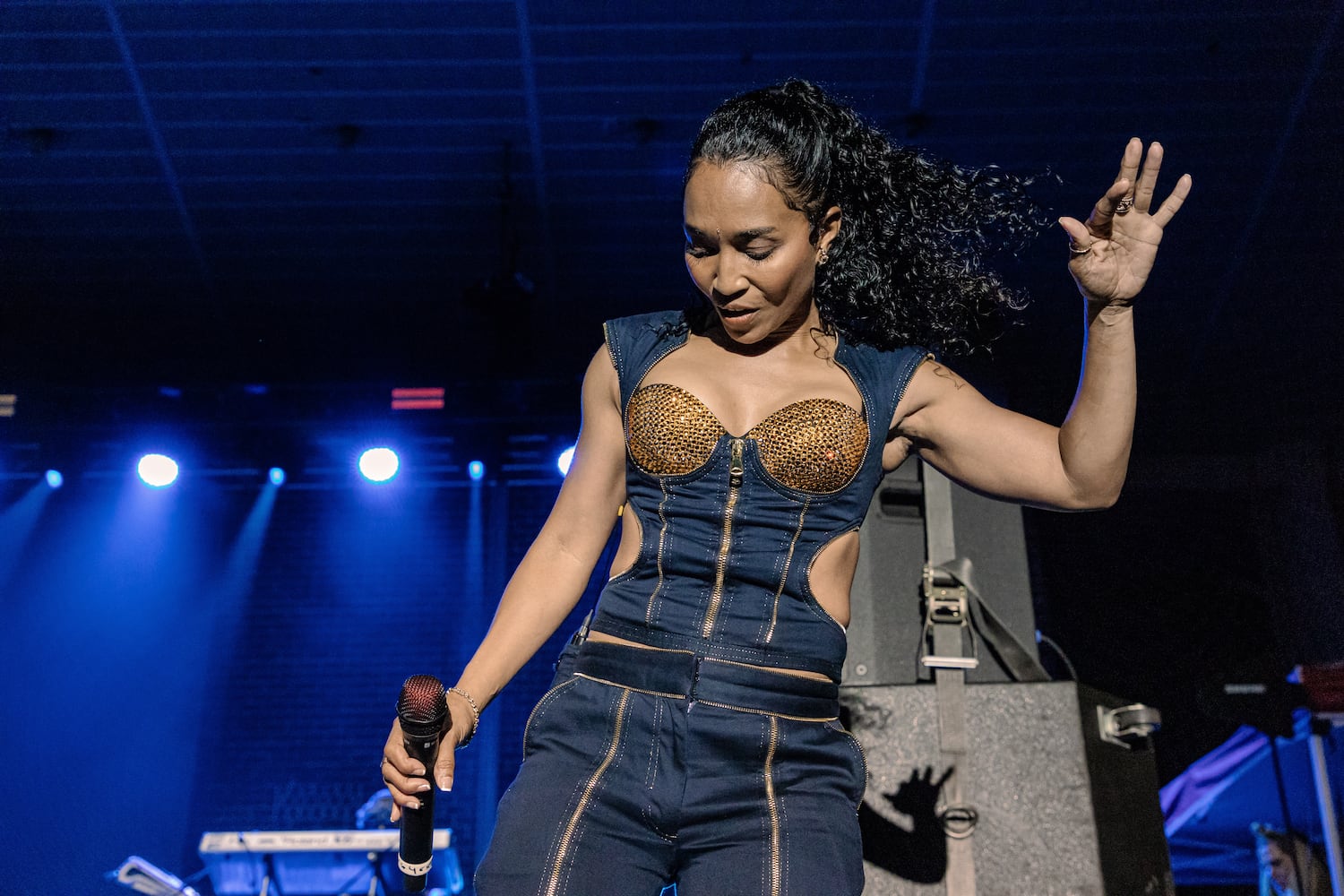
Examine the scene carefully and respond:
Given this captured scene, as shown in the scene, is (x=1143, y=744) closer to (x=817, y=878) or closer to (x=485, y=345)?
(x=817, y=878)

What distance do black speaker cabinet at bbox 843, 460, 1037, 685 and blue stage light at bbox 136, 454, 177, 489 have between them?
20.5 feet

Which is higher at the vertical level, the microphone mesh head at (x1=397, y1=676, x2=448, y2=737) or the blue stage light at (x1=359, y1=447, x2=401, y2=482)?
the blue stage light at (x1=359, y1=447, x2=401, y2=482)

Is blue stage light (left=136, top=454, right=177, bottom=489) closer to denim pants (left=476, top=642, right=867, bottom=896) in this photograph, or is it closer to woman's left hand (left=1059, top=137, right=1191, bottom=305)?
denim pants (left=476, top=642, right=867, bottom=896)

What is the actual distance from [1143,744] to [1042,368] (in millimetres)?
5731

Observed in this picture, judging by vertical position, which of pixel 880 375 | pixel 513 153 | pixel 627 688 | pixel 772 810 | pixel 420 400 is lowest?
pixel 772 810

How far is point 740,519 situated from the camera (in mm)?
1624

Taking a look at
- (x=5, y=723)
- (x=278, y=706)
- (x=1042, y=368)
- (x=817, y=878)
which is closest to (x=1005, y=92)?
(x=1042, y=368)

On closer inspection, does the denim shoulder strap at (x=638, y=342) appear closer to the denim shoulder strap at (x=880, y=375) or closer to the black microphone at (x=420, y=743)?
the denim shoulder strap at (x=880, y=375)

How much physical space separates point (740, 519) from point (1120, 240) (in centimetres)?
65

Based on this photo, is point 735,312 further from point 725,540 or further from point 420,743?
point 420,743

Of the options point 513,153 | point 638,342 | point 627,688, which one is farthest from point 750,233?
point 513,153

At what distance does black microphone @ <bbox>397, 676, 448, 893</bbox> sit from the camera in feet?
4.48

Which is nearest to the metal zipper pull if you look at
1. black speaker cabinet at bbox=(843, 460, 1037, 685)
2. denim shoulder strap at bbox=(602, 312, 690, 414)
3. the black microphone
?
denim shoulder strap at bbox=(602, 312, 690, 414)

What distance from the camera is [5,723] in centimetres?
777
